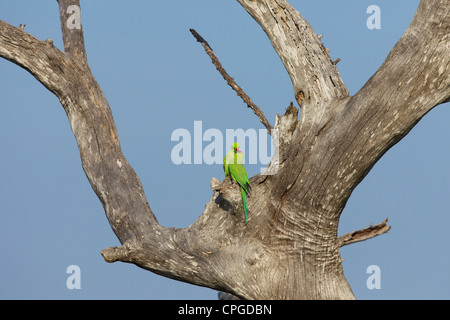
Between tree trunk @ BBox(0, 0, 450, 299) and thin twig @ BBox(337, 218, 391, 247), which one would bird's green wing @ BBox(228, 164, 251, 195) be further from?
thin twig @ BBox(337, 218, 391, 247)

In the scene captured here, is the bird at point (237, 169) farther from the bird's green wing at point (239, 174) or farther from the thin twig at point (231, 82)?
the thin twig at point (231, 82)

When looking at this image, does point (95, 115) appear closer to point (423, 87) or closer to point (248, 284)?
point (248, 284)

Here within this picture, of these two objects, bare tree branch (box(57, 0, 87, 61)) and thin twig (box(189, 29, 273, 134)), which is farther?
thin twig (box(189, 29, 273, 134))

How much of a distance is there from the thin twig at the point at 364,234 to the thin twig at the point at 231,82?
1701 mm

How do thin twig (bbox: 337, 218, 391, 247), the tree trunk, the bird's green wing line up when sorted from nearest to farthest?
the tree trunk
the bird's green wing
thin twig (bbox: 337, 218, 391, 247)

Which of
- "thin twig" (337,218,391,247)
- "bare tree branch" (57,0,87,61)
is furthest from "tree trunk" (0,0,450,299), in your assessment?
"bare tree branch" (57,0,87,61)

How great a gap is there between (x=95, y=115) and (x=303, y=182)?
2.37 meters

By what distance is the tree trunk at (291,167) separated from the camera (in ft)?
14.8

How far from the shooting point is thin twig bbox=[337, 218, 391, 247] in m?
5.20

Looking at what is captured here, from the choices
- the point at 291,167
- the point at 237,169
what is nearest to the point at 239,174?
the point at 237,169

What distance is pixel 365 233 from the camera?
17.4ft

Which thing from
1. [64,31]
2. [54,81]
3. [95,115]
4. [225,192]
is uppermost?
[64,31]

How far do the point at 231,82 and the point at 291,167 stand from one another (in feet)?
6.77
